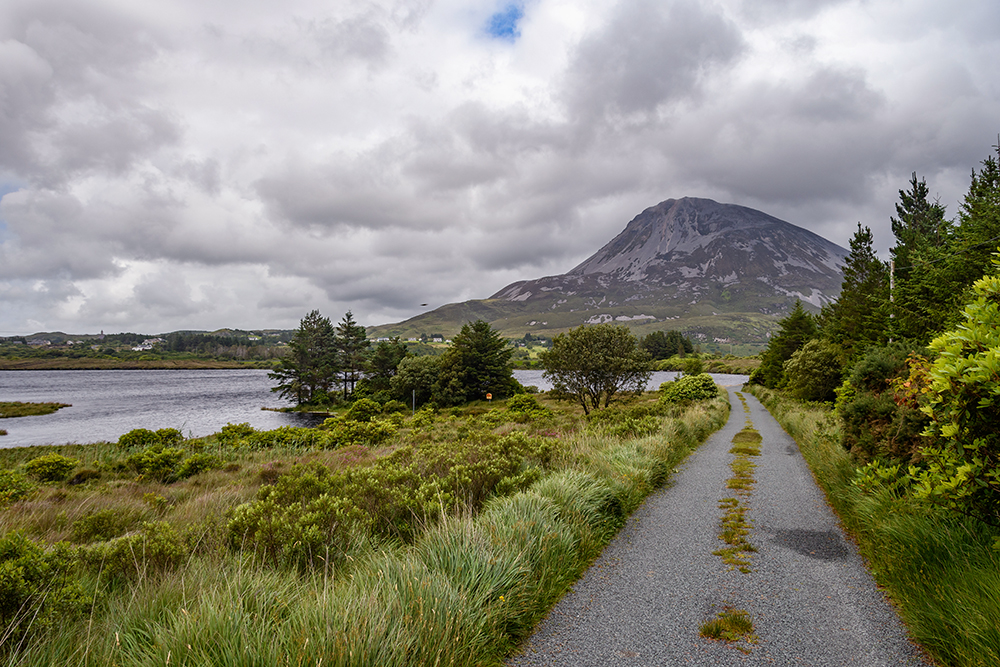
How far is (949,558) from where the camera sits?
4336mm

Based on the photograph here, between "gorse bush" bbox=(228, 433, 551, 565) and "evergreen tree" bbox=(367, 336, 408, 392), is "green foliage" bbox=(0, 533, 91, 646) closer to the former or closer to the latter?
"gorse bush" bbox=(228, 433, 551, 565)

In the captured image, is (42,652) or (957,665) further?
(957,665)

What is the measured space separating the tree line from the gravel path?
4.29 ft

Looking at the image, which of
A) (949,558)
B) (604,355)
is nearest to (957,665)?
(949,558)

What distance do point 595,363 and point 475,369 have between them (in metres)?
30.2

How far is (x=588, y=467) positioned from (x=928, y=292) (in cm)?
2413

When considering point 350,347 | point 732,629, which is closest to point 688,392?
point 732,629

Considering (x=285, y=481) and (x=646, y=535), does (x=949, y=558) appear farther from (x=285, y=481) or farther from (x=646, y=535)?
(x=285, y=481)

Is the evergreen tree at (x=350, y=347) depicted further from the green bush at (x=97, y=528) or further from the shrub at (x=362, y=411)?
the green bush at (x=97, y=528)

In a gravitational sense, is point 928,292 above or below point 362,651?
above

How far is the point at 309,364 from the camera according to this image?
239ft

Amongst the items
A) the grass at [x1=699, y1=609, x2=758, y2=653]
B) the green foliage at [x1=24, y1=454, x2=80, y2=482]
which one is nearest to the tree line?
the grass at [x1=699, y1=609, x2=758, y2=653]

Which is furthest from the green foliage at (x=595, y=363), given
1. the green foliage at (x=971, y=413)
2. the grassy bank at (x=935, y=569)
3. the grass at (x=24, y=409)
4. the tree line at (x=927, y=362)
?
the grass at (x=24, y=409)

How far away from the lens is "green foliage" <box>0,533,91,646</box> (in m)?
3.28
